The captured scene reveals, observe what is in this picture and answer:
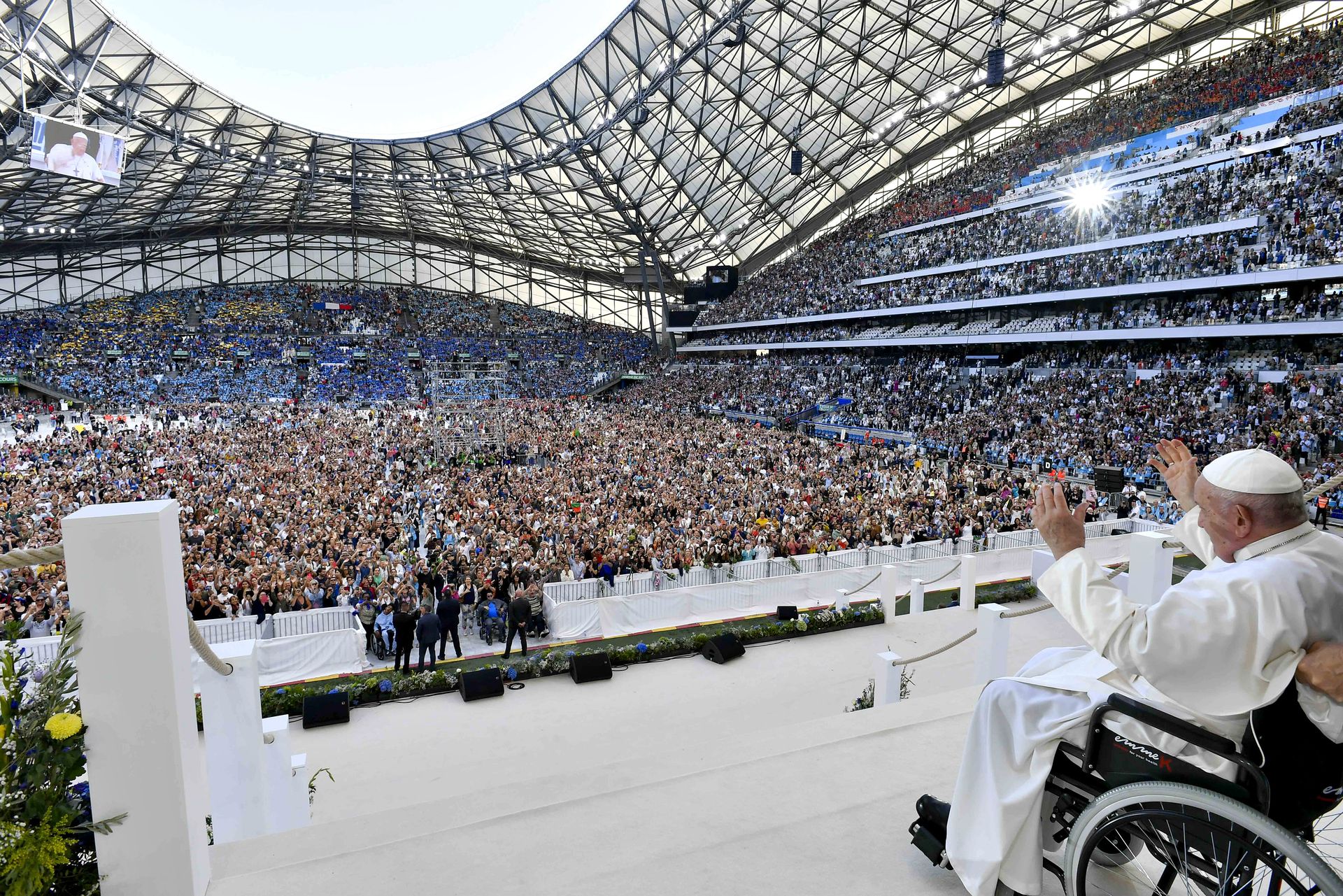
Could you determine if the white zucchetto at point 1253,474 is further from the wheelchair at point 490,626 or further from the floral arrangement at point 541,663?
the wheelchair at point 490,626

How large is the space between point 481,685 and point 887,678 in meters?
4.54

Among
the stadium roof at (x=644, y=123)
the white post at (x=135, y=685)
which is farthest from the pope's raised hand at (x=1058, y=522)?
the stadium roof at (x=644, y=123)

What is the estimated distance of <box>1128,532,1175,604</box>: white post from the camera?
5.34 meters

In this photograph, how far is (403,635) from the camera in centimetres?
976

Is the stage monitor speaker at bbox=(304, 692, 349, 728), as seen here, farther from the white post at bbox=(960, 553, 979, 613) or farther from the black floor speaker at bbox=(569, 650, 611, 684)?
the white post at bbox=(960, 553, 979, 613)

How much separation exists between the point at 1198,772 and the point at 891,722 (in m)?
2.18

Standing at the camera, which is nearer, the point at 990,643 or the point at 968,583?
the point at 990,643

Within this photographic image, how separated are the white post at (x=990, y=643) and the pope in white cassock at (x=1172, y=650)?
10.6 ft

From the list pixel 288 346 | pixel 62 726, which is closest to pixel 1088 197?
pixel 62 726

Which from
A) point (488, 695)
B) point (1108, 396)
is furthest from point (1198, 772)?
point (1108, 396)

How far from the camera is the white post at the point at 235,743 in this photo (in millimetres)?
3668

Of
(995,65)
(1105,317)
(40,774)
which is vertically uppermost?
(995,65)

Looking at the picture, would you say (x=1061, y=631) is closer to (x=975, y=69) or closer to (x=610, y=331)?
(x=975, y=69)

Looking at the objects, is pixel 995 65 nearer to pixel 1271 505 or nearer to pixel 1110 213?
pixel 1110 213
